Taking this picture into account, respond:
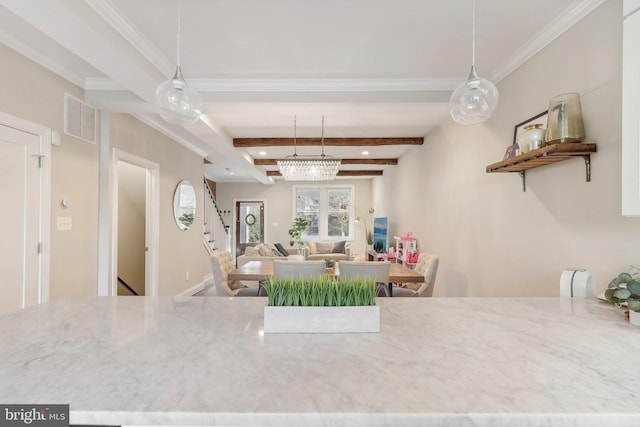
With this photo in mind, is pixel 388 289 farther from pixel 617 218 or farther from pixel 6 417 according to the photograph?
pixel 6 417

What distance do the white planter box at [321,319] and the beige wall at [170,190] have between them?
3.37 meters

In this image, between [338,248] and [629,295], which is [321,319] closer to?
[629,295]

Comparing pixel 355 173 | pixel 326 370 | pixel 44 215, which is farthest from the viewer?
pixel 355 173

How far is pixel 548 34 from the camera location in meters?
2.25

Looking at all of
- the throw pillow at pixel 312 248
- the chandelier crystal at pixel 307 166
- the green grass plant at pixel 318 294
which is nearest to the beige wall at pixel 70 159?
the chandelier crystal at pixel 307 166

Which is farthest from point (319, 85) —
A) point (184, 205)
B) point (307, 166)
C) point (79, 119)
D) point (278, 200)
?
point (278, 200)

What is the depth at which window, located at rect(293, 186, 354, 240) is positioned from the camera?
9781mm

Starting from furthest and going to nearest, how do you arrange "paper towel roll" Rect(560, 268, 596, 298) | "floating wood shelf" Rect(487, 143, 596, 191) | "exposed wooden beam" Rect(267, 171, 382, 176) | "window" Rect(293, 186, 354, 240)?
1. "window" Rect(293, 186, 354, 240)
2. "exposed wooden beam" Rect(267, 171, 382, 176)
3. "floating wood shelf" Rect(487, 143, 596, 191)
4. "paper towel roll" Rect(560, 268, 596, 298)

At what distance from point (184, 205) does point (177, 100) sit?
13.7 ft

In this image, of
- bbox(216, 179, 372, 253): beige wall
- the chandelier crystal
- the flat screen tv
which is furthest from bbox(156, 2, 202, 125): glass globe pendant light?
bbox(216, 179, 372, 253): beige wall

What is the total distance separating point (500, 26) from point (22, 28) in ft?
10.6

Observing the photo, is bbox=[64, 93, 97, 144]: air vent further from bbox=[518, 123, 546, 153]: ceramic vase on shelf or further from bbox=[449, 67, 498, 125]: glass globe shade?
bbox=[518, 123, 546, 153]: ceramic vase on shelf

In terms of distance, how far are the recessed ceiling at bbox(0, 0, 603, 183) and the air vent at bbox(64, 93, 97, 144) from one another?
0.48 ft

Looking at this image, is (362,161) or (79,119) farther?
(362,161)
